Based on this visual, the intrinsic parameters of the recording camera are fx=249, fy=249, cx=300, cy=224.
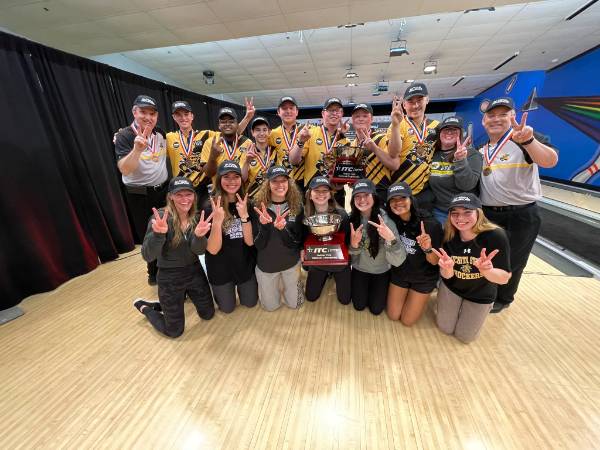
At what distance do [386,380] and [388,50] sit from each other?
7042mm

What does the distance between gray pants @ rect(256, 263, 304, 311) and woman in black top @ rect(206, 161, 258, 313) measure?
108 mm

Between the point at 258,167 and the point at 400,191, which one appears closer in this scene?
the point at 400,191

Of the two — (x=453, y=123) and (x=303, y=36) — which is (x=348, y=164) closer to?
(x=453, y=123)

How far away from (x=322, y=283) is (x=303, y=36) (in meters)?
5.39

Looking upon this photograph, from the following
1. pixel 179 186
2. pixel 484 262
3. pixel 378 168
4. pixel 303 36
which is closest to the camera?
pixel 484 262

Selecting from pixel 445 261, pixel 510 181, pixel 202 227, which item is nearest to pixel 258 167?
pixel 202 227

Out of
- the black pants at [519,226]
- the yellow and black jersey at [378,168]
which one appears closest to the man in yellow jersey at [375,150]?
the yellow and black jersey at [378,168]

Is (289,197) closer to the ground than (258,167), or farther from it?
closer to the ground

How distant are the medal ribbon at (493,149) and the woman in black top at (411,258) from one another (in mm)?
659

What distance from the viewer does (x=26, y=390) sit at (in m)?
1.66

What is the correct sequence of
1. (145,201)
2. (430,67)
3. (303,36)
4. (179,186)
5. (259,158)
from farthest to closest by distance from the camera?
(430,67), (303,36), (145,201), (259,158), (179,186)

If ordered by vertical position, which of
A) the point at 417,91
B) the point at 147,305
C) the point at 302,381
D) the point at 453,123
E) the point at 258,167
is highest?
the point at 417,91

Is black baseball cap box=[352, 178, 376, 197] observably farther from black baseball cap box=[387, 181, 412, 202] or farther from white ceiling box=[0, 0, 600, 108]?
white ceiling box=[0, 0, 600, 108]

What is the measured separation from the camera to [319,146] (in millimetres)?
2566
